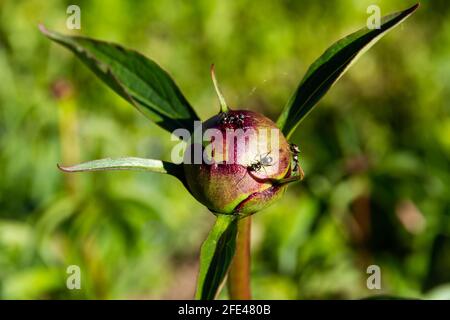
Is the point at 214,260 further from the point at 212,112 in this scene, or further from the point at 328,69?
the point at 212,112

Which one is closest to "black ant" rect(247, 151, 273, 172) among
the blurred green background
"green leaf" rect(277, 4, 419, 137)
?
"green leaf" rect(277, 4, 419, 137)

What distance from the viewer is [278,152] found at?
19.7 inches

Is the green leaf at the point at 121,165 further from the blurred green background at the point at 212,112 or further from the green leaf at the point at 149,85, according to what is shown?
the blurred green background at the point at 212,112

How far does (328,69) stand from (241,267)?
7.4 inches

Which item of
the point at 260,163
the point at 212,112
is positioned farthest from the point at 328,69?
the point at 212,112

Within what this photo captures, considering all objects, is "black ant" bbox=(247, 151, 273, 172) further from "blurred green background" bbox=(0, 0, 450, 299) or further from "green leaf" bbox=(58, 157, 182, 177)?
"blurred green background" bbox=(0, 0, 450, 299)

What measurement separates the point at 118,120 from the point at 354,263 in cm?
89

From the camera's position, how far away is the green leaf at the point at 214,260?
0.49 metres

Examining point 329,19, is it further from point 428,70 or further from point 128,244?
point 128,244

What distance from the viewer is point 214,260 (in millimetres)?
500

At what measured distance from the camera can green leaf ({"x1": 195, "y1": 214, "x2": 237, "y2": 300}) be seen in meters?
0.49

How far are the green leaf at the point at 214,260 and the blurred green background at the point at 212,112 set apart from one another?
13.2 inches

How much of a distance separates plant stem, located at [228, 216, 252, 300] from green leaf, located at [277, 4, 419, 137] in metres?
0.09

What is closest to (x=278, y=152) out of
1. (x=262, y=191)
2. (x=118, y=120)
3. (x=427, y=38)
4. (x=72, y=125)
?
(x=262, y=191)
